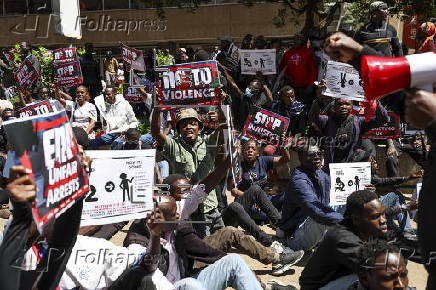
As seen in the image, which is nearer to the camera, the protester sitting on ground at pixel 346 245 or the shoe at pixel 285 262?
the protester sitting on ground at pixel 346 245

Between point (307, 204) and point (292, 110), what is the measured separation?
14.1 feet

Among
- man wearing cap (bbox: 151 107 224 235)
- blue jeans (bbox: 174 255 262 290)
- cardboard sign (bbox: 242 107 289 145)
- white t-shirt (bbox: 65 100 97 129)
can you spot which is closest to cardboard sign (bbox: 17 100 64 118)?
white t-shirt (bbox: 65 100 97 129)

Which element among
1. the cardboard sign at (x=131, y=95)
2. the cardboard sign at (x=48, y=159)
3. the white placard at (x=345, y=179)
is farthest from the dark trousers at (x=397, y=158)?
the cardboard sign at (x=48, y=159)

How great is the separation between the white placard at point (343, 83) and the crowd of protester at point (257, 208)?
0.47 feet

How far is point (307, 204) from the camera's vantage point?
608 centimetres

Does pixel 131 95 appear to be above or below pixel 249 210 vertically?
above

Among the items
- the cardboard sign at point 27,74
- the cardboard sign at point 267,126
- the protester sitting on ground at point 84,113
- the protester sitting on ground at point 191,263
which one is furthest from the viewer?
the cardboard sign at point 27,74

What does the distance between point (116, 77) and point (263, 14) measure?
901 centimetres

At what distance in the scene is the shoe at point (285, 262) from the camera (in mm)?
6453

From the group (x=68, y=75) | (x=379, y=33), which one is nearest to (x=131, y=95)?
(x=68, y=75)

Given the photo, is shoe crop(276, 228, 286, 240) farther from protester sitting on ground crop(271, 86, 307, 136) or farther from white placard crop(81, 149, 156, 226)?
protester sitting on ground crop(271, 86, 307, 136)

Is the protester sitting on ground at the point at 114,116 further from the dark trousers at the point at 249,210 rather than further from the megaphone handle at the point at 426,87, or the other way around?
the megaphone handle at the point at 426,87

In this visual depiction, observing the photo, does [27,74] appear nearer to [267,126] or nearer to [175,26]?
[267,126]

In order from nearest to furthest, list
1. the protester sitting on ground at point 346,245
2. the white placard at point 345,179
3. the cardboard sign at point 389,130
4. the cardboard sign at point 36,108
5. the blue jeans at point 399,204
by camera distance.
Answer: the protester sitting on ground at point 346,245 → the white placard at point 345,179 → the blue jeans at point 399,204 → the cardboard sign at point 36,108 → the cardboard sign at point 389,130
